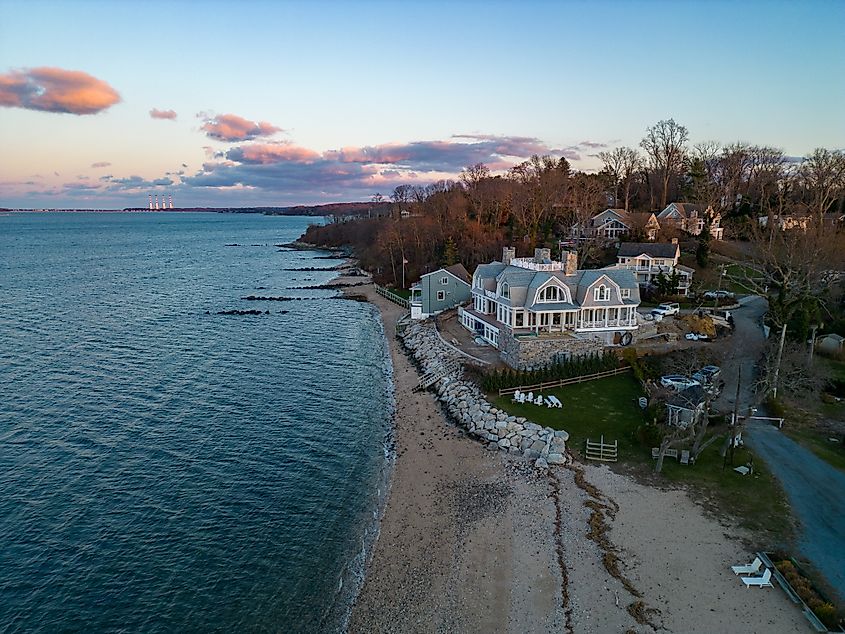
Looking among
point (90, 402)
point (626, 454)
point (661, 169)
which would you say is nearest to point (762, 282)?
point (626, 454)

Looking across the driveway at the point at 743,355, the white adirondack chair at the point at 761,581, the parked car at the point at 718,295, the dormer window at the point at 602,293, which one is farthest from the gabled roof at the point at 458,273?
the white adirondack chair at the point at 761,581

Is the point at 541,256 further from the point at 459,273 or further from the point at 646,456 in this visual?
the point at 646,456

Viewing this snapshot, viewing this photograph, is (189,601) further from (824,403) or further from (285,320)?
(285,320)

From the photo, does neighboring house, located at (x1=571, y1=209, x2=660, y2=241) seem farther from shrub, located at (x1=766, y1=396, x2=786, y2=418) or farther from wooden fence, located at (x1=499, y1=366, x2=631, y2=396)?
shrub, located at (x1=766, y1=396, x2=786, y2=418)

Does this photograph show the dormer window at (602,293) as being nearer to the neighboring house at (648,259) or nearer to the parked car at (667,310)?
the parked car at (667,310)

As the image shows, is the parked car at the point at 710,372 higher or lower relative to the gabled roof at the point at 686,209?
lower

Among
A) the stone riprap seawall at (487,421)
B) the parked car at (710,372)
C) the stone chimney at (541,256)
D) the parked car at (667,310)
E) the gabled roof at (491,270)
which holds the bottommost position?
the stone riprap seawall at (487,421)

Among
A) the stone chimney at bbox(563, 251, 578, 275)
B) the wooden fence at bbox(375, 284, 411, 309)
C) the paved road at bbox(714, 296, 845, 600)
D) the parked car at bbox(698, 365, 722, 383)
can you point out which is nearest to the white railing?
the stone chimney at bbox(563, 251, 578, 275)

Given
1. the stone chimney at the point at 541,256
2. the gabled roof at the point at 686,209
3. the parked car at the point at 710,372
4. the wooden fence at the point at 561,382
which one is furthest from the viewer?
the gabled roof at the point at 686,209
